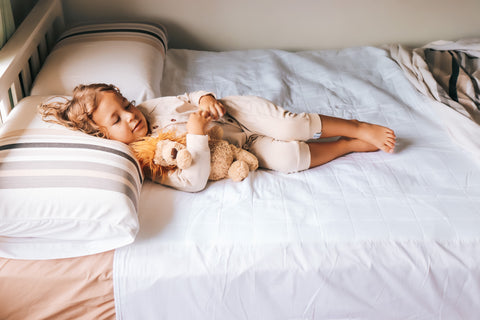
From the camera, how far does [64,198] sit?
1.12 meters

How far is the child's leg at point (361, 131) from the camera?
1.48 metres

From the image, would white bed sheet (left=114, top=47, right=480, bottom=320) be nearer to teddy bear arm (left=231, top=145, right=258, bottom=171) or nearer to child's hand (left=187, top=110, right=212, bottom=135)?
teddy bear arm (left=231, top=145, right=258, bottom=171)

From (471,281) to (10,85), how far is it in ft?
4.72

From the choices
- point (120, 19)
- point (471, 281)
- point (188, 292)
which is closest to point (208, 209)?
point (188, 292)

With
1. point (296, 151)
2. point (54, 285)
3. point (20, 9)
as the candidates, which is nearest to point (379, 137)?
point (296, 151)

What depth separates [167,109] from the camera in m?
1.52

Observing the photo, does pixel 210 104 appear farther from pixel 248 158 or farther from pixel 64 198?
pixel 64 198

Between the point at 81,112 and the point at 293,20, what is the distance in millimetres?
1184

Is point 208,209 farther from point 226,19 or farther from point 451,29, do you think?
point 451,29

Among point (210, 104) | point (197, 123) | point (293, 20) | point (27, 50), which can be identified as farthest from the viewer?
point (293, 20)

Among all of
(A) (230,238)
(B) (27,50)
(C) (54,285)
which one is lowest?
(C) (54,285)

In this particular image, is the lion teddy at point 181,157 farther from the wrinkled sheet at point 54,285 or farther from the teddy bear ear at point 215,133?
the wrinkled sheet at point 54,285

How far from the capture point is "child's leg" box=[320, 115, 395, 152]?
1.48 meters

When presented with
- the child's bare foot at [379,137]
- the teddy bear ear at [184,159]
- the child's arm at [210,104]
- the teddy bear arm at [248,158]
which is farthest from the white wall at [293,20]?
the teddy bear ear at [184,159]
